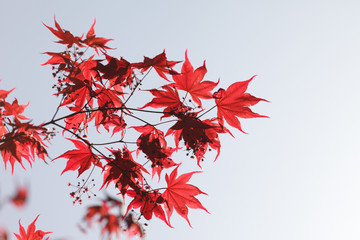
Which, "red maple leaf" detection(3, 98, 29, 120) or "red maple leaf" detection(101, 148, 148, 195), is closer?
"red maple leaf" detection(3, 98, 29, 120)

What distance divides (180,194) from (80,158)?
0.84 metres

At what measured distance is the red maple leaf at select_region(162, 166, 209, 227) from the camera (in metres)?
2.73

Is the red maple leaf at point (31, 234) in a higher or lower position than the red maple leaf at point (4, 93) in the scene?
lower

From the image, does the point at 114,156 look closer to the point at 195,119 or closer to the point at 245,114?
the point at 195,119

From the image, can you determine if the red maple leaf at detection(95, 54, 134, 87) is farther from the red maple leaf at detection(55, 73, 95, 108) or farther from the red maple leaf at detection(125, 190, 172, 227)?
the red maple leaf at detection(125, 190, 172, 227)

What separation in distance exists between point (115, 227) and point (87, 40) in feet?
4.87

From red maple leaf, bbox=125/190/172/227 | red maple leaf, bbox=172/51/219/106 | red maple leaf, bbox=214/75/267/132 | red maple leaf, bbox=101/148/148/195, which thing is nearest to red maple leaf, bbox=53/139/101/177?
red maple leaf, bbox=101/148/148/195

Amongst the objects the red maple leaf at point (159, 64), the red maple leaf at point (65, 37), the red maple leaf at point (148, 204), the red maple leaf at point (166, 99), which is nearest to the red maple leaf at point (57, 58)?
the red maple leaf at point (65, 37)

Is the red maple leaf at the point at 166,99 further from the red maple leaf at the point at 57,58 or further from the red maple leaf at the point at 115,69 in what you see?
the red maple leaf at the point at 57,58

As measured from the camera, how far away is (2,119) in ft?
7.96

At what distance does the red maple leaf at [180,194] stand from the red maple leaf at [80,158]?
0.59 metres

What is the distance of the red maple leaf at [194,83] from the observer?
8.36ft

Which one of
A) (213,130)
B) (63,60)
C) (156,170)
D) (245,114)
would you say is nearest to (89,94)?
(63,60)

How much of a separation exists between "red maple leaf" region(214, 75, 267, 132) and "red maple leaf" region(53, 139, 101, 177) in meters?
1.05
